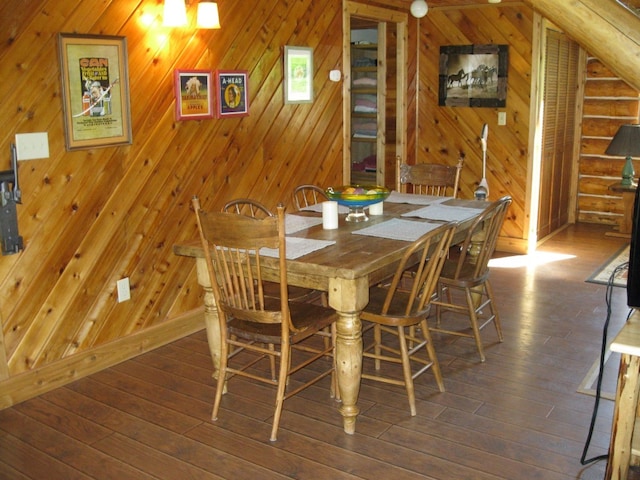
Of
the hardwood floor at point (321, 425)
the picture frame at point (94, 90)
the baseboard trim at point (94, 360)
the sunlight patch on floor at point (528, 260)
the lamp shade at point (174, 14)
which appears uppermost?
the lamp shade at point (174, 14)

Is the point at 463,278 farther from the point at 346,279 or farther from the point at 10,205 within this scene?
the point at 10,205

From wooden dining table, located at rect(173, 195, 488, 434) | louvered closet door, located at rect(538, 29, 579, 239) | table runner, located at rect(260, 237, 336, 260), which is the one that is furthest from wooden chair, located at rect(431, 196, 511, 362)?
louvered closet door, located at rect(538, 29, 579, 239)

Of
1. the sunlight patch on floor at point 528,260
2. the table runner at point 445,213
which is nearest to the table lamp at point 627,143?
the sunlight patch on floor at point 528,260

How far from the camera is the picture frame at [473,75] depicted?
239 inches

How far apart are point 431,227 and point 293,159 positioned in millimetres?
1697

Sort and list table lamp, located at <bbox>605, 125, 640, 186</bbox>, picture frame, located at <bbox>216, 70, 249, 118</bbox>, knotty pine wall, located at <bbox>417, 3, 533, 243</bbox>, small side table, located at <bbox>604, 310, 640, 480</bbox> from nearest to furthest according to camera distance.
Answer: small side table, located at <bbox>604, 310, 640, 480</bbox>, picture frame, located at <bbox>216, 70, 249, 118</bbox>, knotty pine wall, located at <bbox>417, 3, 533, 243</bbox>, table lamp, located at <bbox>605, 125, 640, 186</bbox>

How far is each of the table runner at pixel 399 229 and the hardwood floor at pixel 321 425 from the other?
30.3 inches

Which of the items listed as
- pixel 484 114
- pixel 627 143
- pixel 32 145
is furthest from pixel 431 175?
pixel 32 145

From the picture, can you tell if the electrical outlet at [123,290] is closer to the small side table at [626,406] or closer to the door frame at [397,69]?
the door frame at [397,69]

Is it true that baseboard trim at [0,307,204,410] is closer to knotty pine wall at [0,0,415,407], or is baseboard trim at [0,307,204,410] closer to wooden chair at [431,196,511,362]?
knotty pine wall at [0,0,415,407]

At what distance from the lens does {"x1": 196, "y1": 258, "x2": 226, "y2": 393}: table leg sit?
3263 millimetres

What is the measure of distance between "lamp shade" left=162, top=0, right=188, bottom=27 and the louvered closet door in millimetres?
3592

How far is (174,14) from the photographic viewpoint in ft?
12.2

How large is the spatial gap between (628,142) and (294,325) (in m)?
4.57
